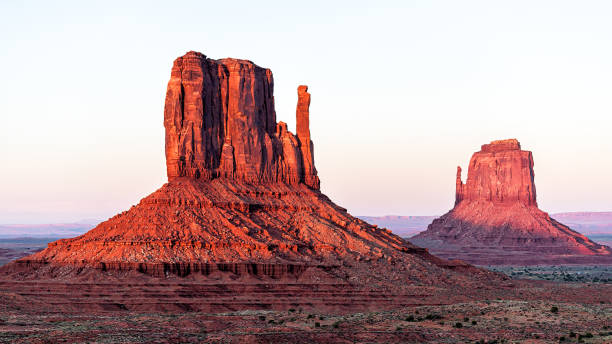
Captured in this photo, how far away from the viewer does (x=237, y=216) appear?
90.6 m

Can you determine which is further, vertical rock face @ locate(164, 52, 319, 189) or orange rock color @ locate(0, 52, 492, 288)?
vertical rock face @ locate(164, 52, 319, 189)

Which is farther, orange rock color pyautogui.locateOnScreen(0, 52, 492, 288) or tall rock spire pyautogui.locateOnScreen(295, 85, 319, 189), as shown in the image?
tall rock spire pyautogui.locateOnScreen(295, 85, 319, 189)

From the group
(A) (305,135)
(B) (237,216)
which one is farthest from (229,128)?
(B) (237,216)

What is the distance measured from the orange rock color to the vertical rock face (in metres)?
0.11

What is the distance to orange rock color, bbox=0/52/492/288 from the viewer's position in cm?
8394

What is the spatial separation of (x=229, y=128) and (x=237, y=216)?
1241 centimetres

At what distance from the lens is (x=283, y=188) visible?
98.9m

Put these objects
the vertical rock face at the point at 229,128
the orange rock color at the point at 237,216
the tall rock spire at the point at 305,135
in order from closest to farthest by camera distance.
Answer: the orange rock color at the point at 237,216 < the vertical rock face at the point at 229,128 < the tall rock spire at the point at 305,135

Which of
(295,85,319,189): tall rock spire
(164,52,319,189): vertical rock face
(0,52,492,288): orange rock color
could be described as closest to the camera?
(0,52,492,288): orange rock color

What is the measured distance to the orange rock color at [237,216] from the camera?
83.9 meters

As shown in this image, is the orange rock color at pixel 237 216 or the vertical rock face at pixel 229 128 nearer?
the orange rock color at pixel 237 216

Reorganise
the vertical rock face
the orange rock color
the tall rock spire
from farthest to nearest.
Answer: the tall rock spire, the vertical rock face, the orange rock color

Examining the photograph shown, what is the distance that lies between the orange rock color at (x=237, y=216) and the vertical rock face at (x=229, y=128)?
115 mm

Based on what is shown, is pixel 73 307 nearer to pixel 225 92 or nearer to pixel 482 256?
pixel 225 92
